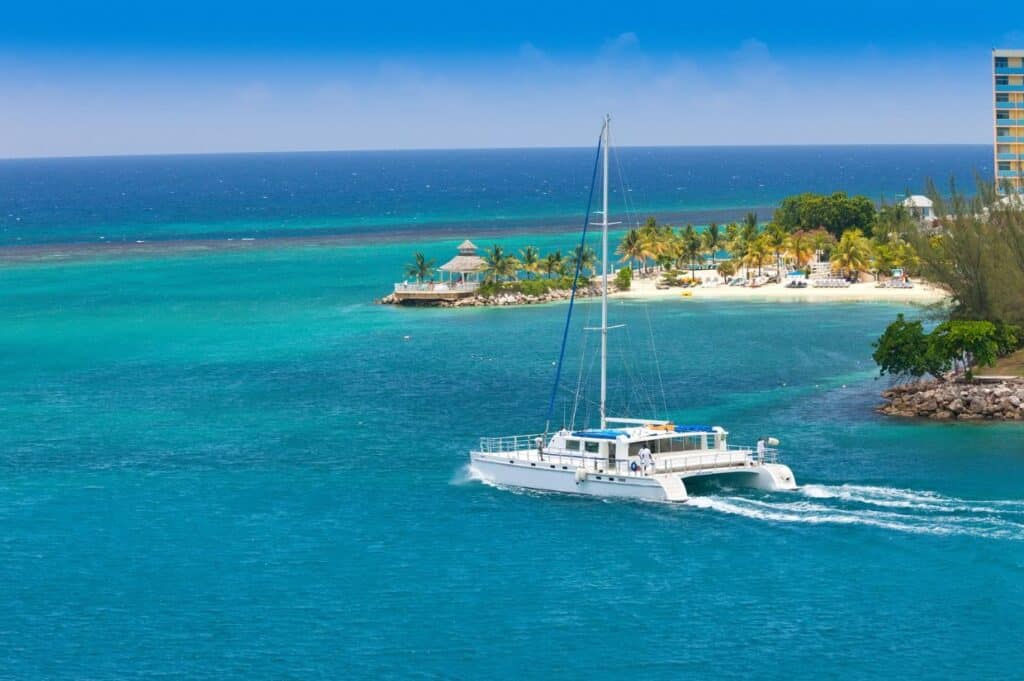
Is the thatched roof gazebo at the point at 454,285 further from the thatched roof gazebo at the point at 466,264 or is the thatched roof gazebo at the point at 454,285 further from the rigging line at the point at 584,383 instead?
the rigging line at the point at 584,383

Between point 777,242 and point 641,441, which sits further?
point 777,242

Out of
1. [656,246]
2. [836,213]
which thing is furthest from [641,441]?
[836,213]

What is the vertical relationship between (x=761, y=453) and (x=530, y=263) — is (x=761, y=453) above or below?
below

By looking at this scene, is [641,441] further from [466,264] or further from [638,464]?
[466,264]

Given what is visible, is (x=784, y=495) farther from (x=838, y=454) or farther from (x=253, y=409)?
(x=253, y=409)

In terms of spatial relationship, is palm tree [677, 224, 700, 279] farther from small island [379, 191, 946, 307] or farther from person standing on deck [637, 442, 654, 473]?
person standing on deck [637, 442, 654, 473]

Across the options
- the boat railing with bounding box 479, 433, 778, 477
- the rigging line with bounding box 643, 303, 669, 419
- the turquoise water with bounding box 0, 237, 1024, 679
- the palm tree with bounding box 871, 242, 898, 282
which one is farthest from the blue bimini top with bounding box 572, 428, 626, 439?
the palm tree with bounding box 871, 242, 898, 282
